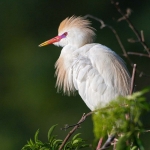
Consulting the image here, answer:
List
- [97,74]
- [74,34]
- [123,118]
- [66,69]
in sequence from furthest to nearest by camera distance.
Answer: [74,34]
[66,69]
[97,74]
[123,118]

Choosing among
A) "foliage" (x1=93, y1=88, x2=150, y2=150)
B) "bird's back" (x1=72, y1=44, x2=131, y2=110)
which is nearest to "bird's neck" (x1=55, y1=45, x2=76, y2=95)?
"bird's back" (x1=72, y1=44, x2=131, y2=110)

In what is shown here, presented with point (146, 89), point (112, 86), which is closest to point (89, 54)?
point (112, 86)

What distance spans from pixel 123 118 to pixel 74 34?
9.53ft

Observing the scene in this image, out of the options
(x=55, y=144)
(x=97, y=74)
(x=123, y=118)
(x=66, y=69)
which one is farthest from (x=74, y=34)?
(x=123, y=118)

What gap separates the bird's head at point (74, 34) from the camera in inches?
196

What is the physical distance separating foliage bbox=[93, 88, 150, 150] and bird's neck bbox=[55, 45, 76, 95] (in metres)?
2.35

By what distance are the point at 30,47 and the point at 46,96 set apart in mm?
966

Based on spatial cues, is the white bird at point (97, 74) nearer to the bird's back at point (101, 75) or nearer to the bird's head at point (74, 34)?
the bird's back at point (101, 75)

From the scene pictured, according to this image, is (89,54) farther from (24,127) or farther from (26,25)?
(26,25)

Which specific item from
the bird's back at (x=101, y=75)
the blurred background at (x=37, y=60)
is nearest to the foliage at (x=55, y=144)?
the bird's back at (x=101, y=75)

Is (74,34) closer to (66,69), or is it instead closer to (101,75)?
(66,69)

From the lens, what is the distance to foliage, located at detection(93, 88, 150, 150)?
2254 millimetres

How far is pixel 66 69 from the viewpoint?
4.74m

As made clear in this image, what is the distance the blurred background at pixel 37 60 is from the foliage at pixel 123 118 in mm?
8616
